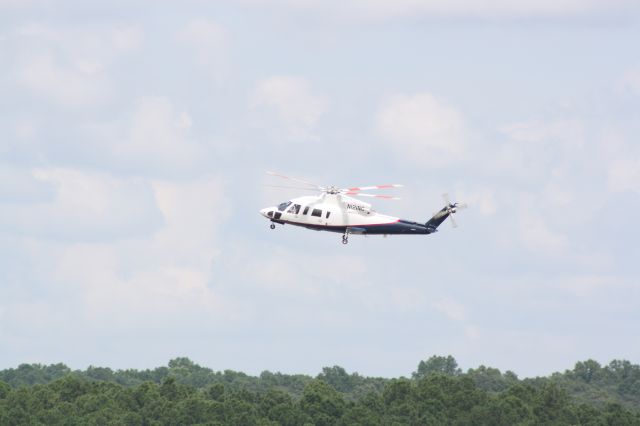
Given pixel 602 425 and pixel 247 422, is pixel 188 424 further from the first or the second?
pixel 602 425

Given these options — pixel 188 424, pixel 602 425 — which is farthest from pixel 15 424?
pixel 602 425

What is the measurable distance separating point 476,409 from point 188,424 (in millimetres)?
32560

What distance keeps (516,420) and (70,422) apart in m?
49.8

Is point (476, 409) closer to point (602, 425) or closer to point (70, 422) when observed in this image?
point (602, 425)

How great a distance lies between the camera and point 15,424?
19225 cm

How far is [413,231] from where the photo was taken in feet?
432

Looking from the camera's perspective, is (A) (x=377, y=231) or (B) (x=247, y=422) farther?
(B) (x=247, y=422)

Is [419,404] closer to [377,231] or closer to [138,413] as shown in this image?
[138,413]

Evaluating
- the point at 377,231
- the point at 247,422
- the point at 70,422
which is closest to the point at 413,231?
the point at 377,231

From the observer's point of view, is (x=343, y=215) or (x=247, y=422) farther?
(x=247, y=422)

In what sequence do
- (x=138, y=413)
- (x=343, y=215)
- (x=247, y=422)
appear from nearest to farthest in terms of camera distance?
(x=343, y=215), (x=247, y=422), (x=138, y=413)

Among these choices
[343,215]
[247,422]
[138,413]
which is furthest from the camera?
[138,413]

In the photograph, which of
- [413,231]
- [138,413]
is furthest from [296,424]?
[413,231]

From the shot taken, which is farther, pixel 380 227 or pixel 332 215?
pixel 380 227
